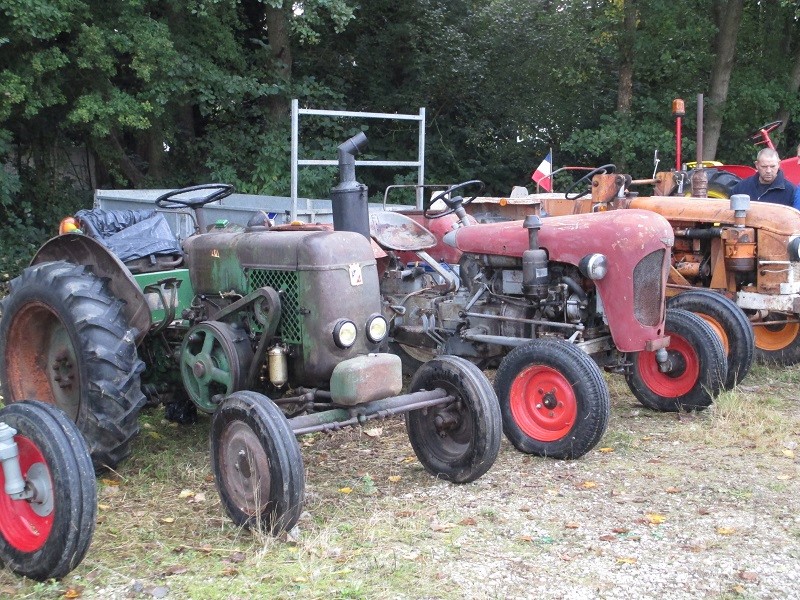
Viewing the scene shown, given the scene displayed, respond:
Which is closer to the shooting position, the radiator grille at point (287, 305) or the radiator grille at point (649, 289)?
the radiator grille at point (287, 305)

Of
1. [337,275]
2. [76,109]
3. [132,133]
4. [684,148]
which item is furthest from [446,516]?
[132,133]

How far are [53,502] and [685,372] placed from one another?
12.4ft

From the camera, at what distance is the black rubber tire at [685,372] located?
5.10 m

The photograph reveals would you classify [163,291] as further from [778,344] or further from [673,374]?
[778,344]

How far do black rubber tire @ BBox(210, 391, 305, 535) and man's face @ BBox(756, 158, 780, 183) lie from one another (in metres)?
5.10

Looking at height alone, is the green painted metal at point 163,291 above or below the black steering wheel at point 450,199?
below

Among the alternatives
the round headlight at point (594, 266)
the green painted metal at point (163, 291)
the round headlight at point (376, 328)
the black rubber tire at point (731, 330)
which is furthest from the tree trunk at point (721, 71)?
the round headlight at point (376, 328)

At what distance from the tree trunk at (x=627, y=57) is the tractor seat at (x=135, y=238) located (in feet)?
31.5

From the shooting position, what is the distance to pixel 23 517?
3086 mm

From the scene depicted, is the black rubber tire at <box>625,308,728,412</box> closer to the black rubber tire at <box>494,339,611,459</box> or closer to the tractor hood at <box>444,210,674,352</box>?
the tractor hood at <box>444,210,674,352</box>

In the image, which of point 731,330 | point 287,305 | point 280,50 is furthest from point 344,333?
point 280,50

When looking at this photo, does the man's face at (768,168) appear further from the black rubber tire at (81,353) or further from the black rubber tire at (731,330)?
the black rubber tire at (81,353)

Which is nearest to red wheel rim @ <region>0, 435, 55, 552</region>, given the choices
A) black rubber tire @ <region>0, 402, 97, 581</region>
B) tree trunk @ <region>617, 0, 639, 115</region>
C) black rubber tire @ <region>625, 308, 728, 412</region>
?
black rubber tire @ <region>0, 402, 97, 581</region>

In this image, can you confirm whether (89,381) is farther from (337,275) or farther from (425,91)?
(425,91)
